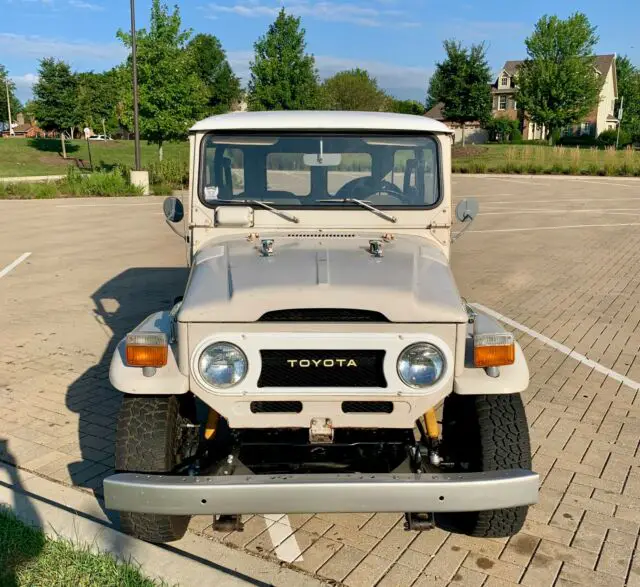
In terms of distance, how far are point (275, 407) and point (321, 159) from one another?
65.1 inches

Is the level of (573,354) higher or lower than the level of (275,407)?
lower

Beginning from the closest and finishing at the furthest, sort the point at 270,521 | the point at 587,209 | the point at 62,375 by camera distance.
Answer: the point at 270,521
the point at 62,375
the point at 587,209

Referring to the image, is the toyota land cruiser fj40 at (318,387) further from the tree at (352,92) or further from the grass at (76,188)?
the tree at (352,92)

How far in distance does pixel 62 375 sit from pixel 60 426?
3.70 ft

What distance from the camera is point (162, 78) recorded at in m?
27.1

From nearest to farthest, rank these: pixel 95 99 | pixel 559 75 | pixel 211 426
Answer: pixel 211 426 → pixel 95 99 → pixel 559 75

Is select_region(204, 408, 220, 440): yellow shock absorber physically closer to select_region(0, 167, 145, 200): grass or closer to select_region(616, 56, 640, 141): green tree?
select_region(0, 167, 145, 200): grass

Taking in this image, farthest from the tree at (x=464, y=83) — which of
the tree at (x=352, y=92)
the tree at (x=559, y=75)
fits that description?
the tree at (x=352, y=92)

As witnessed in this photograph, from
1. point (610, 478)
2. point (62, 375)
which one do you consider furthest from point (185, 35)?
point (610, 478)

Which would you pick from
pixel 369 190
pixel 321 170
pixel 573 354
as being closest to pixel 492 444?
pixel 369 190

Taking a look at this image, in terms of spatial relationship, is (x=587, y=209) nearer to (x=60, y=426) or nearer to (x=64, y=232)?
(x=64, y=232)

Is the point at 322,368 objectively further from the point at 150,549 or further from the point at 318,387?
the point at 150,549

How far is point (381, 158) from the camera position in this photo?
399cm

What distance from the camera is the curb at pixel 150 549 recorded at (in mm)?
3037
